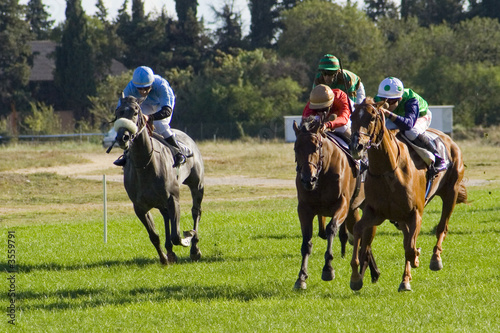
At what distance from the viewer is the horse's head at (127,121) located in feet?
32.6

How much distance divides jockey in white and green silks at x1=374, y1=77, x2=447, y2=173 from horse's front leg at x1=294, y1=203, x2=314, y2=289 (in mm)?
1484

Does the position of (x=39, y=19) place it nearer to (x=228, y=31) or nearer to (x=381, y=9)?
(x=228, y=31)

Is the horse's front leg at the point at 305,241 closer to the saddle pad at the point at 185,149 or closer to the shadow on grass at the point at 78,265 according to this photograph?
the shadow on grass at the point at 78,265

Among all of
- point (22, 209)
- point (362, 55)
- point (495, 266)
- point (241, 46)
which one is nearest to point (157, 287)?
point (495, 266)

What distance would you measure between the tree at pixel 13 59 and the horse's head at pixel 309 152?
176ft

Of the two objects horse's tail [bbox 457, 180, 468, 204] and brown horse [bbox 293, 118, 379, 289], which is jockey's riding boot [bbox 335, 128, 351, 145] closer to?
brown horse [bbox 293, 118, 379, 289]

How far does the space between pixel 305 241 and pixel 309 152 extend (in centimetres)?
115

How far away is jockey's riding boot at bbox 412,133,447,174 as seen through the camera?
9719 mm

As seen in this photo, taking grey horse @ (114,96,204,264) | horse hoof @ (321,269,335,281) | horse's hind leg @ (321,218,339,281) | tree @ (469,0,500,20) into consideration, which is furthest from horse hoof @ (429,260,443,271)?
tree @ (469,0,500,20)

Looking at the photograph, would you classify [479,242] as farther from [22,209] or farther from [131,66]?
[131,66]

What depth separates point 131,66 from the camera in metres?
71.2

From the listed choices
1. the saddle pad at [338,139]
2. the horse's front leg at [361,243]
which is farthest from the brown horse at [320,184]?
the horse's front leg at [361,243]

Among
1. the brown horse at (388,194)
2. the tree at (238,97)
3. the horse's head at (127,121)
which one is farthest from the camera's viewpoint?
the tree at (238,97)

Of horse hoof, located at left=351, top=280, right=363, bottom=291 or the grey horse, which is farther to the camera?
the grey horse
